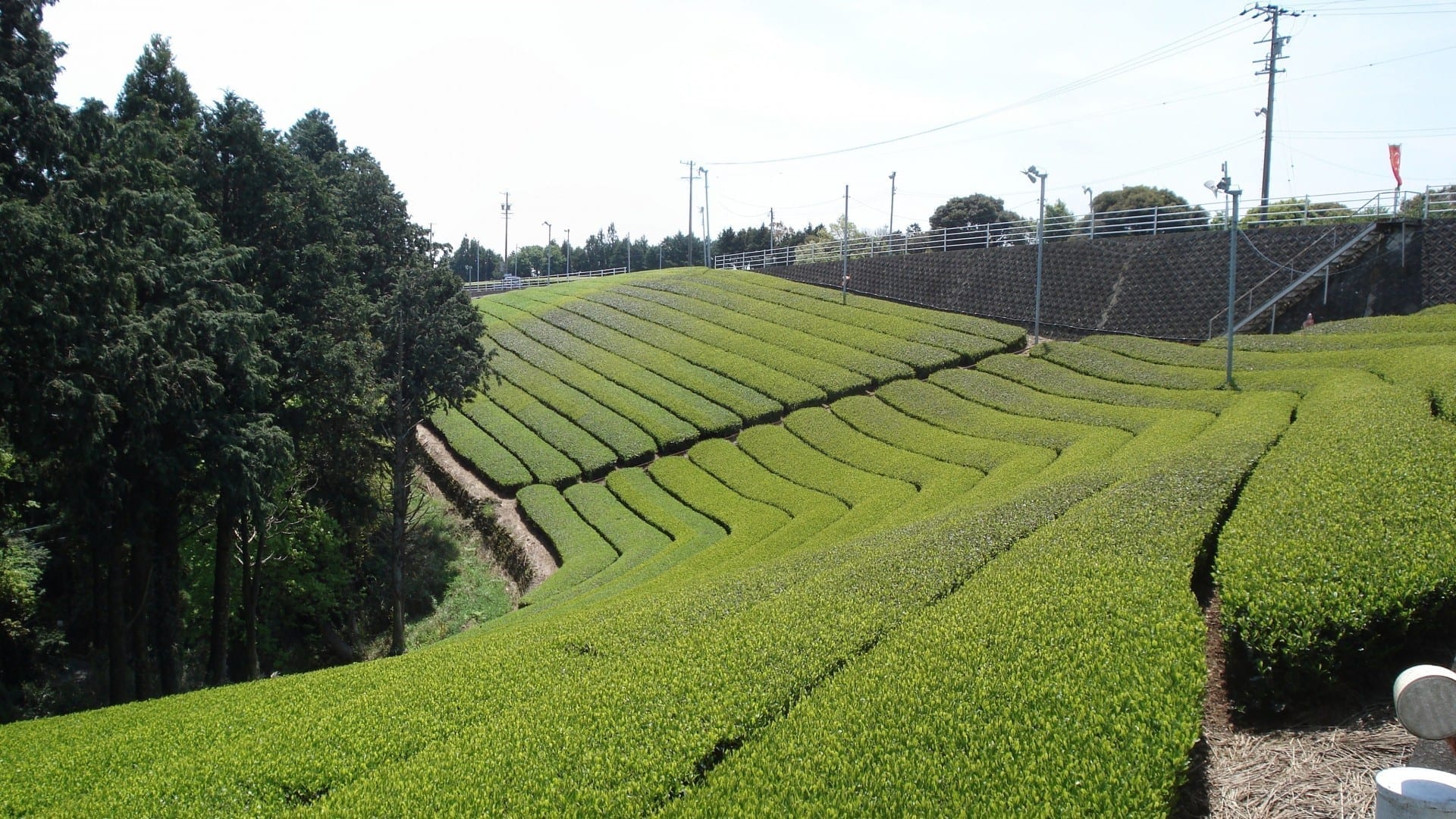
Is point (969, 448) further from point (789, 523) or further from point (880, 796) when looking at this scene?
point (880, 796)

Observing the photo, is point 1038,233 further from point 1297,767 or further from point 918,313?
point 1297,767

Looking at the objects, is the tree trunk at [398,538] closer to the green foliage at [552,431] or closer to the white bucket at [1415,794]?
the green foliage at [552,431]

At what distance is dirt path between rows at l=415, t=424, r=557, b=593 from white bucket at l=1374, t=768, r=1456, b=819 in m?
23.4

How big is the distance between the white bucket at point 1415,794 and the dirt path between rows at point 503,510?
76.7ft

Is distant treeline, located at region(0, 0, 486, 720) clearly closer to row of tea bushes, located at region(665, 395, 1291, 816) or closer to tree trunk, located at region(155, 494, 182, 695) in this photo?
tree trunk, located at region(155, 494, 182, 695)

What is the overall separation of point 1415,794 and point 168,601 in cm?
2449

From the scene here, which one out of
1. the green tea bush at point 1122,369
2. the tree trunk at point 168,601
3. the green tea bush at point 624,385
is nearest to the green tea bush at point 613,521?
the green tea bush at point 624,385

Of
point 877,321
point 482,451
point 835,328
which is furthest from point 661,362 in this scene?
point 877,321

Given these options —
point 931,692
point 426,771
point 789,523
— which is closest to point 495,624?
point 789,523

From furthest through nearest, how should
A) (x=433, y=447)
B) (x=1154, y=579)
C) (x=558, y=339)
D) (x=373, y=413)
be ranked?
(x=558, y=339), (x=433, y=447), (x=373, y=413), (x=1154, y=579)

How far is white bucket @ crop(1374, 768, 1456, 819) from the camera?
4.04m

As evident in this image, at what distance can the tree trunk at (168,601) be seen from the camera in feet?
66.7

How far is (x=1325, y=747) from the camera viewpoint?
22.3ft

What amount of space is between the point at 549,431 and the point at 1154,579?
2982 centimetres
